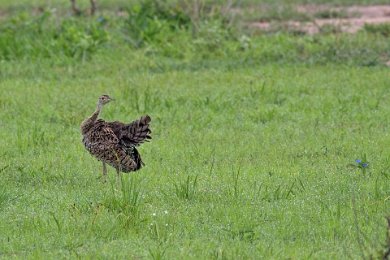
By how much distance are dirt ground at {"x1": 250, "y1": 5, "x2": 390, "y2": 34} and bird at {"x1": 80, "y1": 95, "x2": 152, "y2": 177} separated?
7900 mm

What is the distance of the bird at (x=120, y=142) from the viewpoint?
8539 millimetres

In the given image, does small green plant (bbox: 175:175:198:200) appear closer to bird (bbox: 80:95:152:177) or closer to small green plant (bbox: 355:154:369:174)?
bird (bbox: 80:95:152:177)

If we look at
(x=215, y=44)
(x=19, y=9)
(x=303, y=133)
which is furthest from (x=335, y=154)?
(x=19, y=9)

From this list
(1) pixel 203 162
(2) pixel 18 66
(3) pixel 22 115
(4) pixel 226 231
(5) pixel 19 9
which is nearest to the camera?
(4) pixel 226 231

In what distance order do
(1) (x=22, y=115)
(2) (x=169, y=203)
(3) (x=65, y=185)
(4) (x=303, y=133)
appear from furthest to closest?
(1) (x=22, y=115)
(4) (x=303, y=133)
(3) (x=65, y=185)
(2) (x=169, y=203)

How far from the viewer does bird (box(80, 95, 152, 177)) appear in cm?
854

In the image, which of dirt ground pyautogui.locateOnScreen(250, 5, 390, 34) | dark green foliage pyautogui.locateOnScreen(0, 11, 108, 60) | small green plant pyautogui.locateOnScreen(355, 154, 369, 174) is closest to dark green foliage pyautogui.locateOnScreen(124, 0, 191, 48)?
dark green foliage pyautogui.locateOnScreen(0, 11, 108, 60)

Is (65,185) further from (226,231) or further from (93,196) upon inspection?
(226,231)

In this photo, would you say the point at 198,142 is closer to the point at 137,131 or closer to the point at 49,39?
the point at 137,131

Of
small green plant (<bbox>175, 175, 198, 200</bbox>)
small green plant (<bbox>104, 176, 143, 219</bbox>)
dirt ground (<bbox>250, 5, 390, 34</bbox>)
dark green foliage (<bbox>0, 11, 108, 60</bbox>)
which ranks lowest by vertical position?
dirt ground (<bbox>250, 5, 390, 34</bbox>)

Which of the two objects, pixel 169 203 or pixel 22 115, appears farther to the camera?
pixel 22 115

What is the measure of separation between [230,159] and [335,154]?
3.25ft

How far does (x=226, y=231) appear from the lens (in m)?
7.41

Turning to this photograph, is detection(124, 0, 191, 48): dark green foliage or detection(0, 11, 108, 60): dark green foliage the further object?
detection(124, 0, 191, 48): dark green foliage
